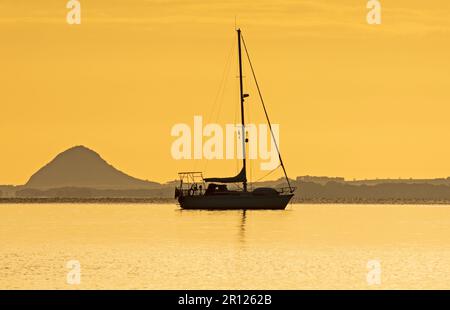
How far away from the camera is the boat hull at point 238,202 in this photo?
120 m

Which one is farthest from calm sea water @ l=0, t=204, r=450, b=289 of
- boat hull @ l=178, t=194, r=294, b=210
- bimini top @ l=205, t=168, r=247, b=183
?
boat hull @ l=178, t=194, r=294, b=210

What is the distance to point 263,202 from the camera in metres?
122

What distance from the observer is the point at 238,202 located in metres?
120

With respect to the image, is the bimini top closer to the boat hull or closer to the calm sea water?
the boat hull

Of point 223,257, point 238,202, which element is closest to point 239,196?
point 238,202

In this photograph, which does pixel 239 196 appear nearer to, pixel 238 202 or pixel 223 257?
pixel 238 202

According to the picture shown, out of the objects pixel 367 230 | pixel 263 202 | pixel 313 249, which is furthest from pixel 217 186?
pixel 313 249

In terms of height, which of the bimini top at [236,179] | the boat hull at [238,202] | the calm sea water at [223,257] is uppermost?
the bimini top at [236,179]

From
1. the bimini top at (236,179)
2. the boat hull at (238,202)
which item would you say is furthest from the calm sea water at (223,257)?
the boat hull at (238,202)

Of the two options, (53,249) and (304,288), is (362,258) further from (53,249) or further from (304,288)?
(53,249)

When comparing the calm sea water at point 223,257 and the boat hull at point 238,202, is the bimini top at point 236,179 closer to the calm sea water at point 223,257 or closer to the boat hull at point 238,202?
the boat hull at point 238,202

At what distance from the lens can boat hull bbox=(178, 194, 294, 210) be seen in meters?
120
